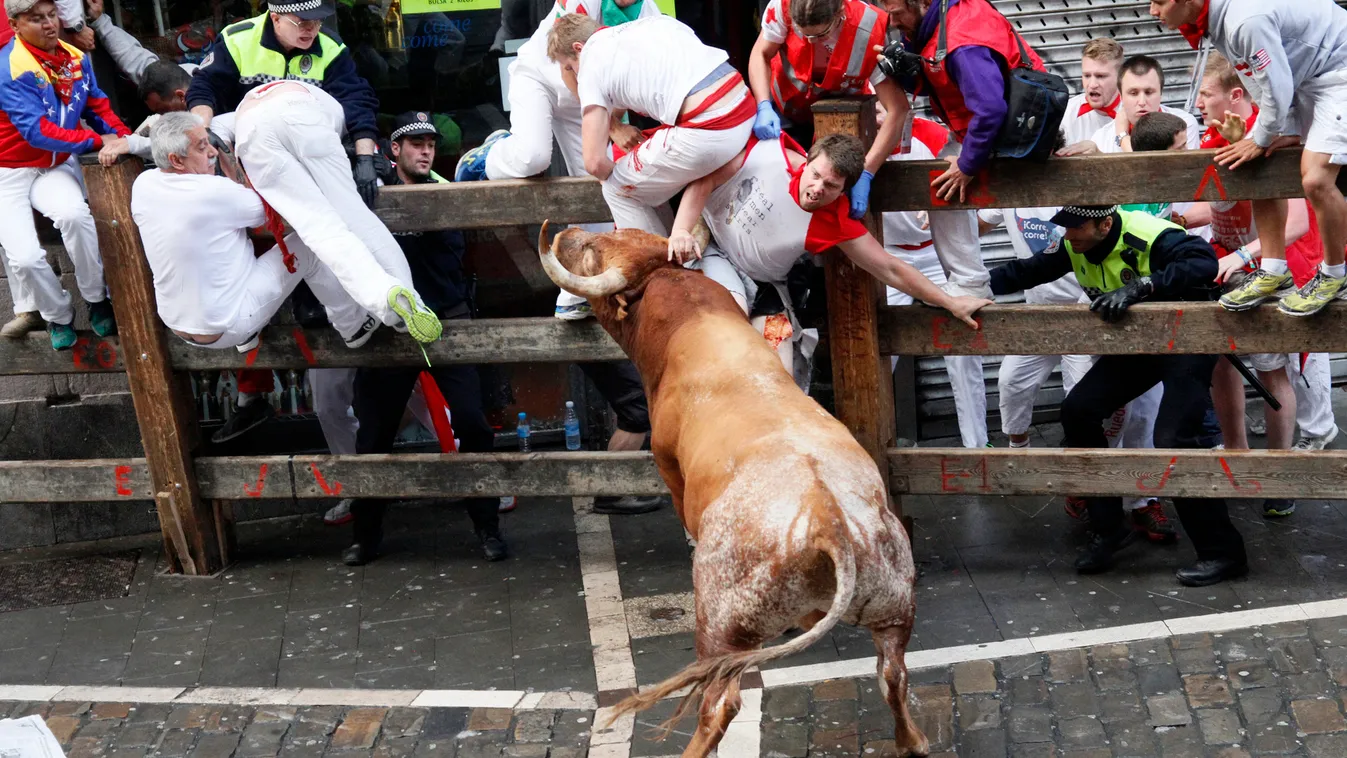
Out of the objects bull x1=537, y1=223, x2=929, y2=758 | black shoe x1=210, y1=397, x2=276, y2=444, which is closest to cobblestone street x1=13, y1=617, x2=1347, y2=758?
bull x1=537, y1=223, x2=929, y2=758

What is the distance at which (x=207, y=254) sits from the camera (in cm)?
596

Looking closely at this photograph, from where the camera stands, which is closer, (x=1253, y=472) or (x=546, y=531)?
(x=1253, y=472)

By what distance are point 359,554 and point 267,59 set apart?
94.4 inches

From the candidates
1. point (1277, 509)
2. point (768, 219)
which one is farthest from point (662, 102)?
point (1277, 509)

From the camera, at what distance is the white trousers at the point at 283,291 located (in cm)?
609

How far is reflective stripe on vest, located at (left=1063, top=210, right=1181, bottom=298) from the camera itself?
5.84 m

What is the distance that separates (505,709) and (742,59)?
4.38 metres

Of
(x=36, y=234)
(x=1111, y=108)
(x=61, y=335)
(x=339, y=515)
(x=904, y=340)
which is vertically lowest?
(x=339, y=515)

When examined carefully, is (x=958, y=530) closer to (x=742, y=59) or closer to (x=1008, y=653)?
(x=1008, y=653)

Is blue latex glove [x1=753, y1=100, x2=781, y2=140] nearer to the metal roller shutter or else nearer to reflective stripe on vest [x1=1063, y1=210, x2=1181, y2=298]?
reflective stripe on vest [x1=1063, y1=210, x2=1181, y2=298]

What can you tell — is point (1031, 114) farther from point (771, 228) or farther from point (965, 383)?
point (965, 383)

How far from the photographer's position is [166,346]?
6449 millimetres

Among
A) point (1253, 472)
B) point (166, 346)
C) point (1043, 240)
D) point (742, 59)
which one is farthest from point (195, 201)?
point (1253, 472)

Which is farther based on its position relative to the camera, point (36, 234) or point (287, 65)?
point (287, 65)
